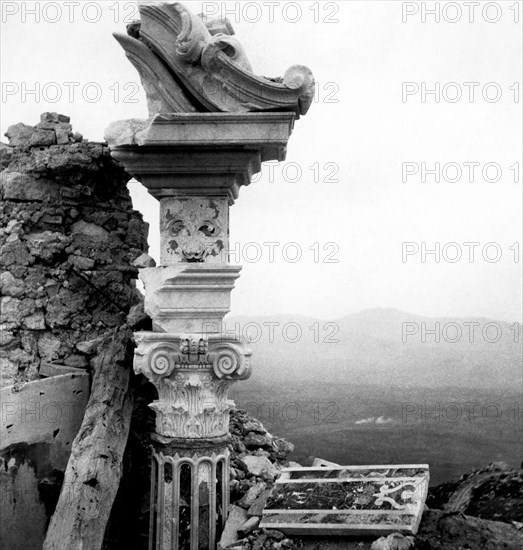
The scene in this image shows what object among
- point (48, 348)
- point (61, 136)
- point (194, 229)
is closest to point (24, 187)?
point (61, 136)

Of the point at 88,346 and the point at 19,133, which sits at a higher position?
the point at 19,133

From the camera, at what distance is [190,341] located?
516 centimetres

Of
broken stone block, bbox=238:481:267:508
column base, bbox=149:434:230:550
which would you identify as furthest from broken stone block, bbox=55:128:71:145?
broken stone block, bbox=238:481:267:508

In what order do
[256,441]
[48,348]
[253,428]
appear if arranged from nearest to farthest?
1. [48,348]
2. [256,441]
3. [253,428]

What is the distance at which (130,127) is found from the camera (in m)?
5.02

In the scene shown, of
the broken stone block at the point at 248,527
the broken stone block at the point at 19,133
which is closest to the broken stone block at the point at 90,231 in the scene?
the broken stone block at the point at 19,133

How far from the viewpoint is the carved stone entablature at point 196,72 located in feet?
16.1

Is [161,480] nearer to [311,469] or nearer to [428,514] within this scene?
[311,469]

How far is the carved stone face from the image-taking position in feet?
17.3

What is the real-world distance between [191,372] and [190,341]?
8.9 inches

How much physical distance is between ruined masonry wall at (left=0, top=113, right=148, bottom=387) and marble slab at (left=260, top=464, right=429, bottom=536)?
6.25 feet

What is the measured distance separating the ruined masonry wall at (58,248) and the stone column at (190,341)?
1017 mm

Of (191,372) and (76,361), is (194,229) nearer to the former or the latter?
(191,372)

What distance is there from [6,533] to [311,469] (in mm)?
2126
